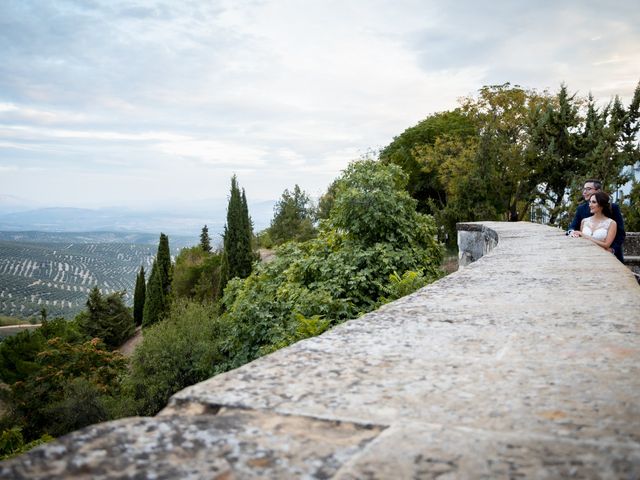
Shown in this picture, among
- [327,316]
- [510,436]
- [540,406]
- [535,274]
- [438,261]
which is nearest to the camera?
[510,436]

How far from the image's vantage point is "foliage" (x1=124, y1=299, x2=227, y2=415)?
20.3 meters

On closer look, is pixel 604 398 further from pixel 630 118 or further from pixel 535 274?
pixel 630 118

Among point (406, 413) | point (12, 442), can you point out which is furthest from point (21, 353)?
point (406, 413)

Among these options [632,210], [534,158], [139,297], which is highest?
[534,158]

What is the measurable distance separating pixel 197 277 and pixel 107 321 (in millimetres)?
8622

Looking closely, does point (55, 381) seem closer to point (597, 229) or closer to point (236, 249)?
point (236, 249)

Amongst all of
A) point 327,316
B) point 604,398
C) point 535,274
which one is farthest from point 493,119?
point 604,398

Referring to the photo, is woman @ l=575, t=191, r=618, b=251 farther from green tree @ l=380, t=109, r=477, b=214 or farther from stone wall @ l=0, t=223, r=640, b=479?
green tree @ l=380, t=109, r=477, b=214

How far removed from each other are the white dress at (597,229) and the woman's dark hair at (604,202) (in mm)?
85

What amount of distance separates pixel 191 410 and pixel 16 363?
130ft

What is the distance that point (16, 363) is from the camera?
111 feet

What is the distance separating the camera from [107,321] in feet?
138

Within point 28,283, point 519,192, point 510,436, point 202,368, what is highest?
point 519,192

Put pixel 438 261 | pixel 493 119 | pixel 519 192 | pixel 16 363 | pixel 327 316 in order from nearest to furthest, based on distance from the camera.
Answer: pixel 327 316, pixel 438 261, pixel 519 192, pixel 493 119, pixel 16 363
